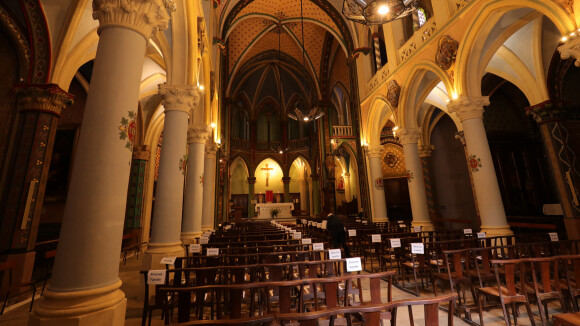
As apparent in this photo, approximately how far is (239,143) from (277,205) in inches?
313

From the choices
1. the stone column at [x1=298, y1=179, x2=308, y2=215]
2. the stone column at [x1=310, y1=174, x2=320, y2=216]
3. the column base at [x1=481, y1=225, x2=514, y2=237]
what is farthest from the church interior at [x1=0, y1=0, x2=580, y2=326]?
the stone column at [x1=298, y1=179, x2=308, y2=215]

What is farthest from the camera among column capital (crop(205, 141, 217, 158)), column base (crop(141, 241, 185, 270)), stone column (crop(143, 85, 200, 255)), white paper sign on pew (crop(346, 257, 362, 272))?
column capital (crop(205, 141, 217, 158))

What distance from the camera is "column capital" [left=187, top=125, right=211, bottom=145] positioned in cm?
743

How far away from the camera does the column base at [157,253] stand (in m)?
4.43

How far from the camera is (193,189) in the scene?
22.7 feet

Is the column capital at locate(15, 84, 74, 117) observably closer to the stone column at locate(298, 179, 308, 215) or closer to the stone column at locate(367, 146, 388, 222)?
the stone column at locate(367, 146, 388, 222)

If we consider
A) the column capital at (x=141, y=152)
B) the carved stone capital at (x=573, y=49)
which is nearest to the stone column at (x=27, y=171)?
the column capital at (x=141, y=152)

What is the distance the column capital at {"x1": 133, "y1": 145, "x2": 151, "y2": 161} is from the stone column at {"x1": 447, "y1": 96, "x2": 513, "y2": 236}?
11.9 meters

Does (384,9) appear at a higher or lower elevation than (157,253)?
higher

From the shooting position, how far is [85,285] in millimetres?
2172

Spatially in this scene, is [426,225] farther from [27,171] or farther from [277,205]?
[27,171]

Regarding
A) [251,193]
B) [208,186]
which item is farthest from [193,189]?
[251,193]

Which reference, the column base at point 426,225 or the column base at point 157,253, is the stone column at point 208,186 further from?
the column base at point 426,225

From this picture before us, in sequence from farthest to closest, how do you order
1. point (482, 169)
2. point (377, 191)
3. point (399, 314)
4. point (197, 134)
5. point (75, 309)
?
1. point (377, 191)
2. point (197, 134)
3. point (482, 169)
4. point (399, 314)
5. point (75, 309)
